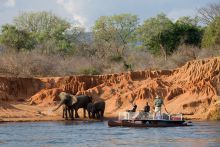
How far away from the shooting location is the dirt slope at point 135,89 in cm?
6016

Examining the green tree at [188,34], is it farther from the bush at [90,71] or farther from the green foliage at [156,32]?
the bush at [90,71]

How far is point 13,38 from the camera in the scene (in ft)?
319

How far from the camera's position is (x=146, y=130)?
45.2 metres

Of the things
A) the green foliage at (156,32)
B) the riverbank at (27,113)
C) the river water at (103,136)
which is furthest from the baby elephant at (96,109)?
the green foliage at (156,32)

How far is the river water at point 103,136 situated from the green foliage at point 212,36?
35.2m

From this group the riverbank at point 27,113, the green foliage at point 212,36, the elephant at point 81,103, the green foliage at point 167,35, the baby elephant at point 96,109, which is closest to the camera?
the riverbank at point 27,113

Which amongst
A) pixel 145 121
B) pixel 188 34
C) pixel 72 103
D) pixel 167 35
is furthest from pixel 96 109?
pixel 167 35

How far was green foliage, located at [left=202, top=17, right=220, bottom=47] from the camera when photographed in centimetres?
8475

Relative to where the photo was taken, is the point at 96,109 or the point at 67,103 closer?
the point at 96,109

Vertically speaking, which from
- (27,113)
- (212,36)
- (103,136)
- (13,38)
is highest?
(13,38)

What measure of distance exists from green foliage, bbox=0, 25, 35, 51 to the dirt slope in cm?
2659

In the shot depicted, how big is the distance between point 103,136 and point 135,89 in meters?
26.1

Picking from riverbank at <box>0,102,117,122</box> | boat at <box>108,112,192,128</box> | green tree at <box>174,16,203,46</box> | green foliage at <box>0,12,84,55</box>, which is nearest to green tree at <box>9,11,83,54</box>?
green foliage at <box>0,12,84,55</box>

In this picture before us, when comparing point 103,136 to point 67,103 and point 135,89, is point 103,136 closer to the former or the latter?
point 67,103
